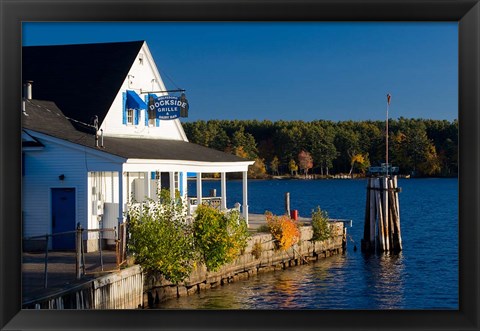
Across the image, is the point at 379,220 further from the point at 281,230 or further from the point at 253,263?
the point at 253,263

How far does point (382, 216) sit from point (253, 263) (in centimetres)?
949

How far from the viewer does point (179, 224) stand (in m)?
25.1

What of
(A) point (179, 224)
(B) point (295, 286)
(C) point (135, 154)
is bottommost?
(B) point (295, 286)

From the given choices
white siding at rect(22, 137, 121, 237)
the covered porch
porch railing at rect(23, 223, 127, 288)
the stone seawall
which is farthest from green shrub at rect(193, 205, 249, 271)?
white siding at rect(22, 137, 121, 237)

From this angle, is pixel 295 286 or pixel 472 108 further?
pixel 295 286

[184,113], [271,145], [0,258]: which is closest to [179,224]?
[184,113]

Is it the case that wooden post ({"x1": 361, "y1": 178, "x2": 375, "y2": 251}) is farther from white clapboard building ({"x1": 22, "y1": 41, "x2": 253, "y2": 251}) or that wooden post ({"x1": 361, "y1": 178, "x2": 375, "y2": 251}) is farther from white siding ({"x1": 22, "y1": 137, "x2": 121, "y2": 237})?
white siding ({"x1": 22, "y1": 137, "x2": 121, "y2": 237})

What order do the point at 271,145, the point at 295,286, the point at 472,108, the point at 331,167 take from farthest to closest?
the point at 331,167 < the point at 271,145 < the point at 295,286 < the point at 472,108

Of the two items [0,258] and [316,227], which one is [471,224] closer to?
[0,258]

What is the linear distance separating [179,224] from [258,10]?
12946mm

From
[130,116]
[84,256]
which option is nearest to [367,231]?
[130,116]

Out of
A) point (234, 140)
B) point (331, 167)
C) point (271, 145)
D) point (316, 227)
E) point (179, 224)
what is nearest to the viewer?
point (179, 224)

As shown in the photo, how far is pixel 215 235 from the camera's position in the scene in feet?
87.8

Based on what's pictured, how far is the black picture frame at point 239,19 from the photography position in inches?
505
